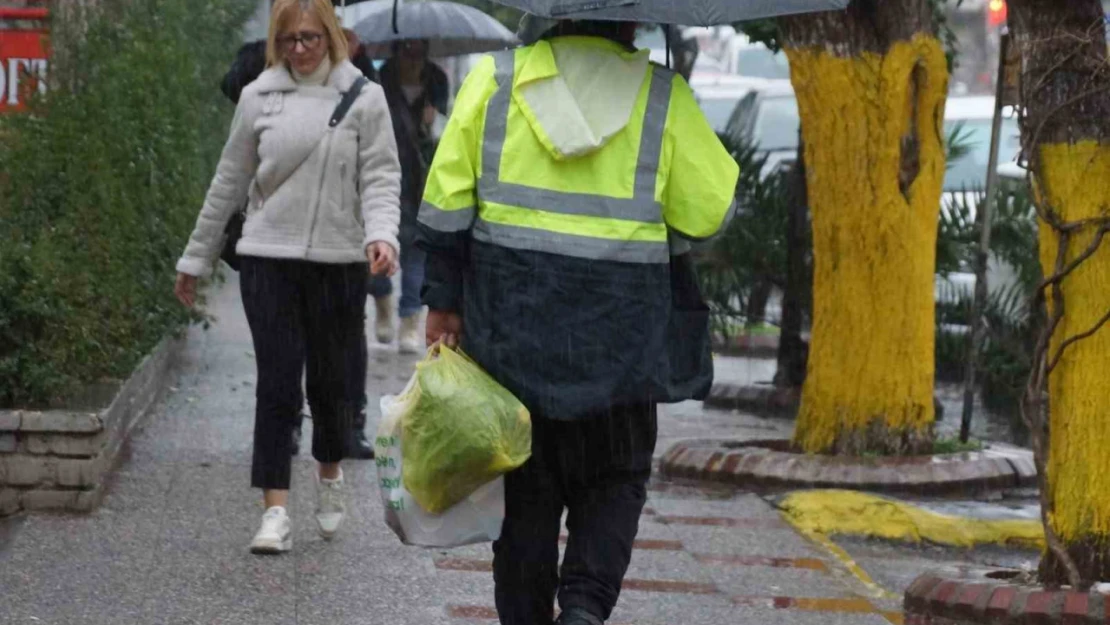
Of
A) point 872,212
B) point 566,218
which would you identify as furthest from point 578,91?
point 872,212

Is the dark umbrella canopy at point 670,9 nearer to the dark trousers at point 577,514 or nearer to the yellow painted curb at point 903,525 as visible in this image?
the dark trousers at point 577,514

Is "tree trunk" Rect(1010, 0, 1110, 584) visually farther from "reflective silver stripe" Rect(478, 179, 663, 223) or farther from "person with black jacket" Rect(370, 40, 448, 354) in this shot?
"person with black jacket" Rect(370, 40, 448, 354)

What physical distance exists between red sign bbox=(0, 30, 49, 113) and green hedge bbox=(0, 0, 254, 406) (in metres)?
0.08

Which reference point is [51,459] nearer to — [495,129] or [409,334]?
[495,129]

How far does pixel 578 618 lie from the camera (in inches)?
181

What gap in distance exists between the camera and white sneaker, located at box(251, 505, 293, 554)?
259 inches

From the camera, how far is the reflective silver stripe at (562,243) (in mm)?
4527

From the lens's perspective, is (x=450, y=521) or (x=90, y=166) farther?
(x=90, y=166)

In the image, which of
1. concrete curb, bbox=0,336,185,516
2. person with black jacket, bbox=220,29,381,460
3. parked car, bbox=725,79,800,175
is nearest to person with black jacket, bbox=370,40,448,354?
person with black jacket, bbox=220,29,381,460

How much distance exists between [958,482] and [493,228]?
444cm

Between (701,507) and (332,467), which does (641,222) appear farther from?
(701,507)

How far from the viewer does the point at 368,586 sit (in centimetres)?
628

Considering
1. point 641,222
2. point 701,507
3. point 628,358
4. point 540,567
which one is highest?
point 641,222

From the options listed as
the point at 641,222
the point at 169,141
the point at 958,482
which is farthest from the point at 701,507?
the point at 641,222
